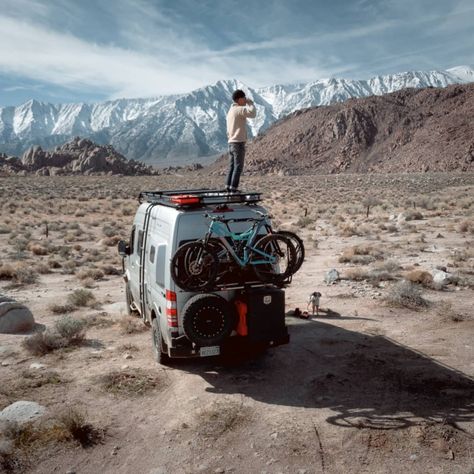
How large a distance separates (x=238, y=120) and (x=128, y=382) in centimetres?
487

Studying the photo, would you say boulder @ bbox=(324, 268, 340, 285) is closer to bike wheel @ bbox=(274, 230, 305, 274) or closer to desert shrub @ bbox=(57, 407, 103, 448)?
bike wheel @ bbox=(274, 230, 305, 274)

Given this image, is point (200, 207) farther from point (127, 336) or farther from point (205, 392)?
point (127, 336)

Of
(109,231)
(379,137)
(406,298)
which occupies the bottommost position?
Result: (406,298)

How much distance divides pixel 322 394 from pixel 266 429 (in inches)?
49.3

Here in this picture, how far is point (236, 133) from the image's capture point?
916cm

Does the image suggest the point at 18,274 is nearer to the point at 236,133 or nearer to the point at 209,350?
the point at 236,133

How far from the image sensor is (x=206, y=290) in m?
6.82

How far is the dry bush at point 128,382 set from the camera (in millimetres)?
7070

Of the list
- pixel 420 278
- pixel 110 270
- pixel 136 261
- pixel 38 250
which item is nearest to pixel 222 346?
pixel 136 261

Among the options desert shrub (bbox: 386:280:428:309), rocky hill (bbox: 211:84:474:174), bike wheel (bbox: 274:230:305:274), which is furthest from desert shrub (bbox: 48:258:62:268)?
rocky hill (bbox: 211:84:474:174)

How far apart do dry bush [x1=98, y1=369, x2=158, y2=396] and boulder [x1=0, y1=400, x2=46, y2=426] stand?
0.99 m

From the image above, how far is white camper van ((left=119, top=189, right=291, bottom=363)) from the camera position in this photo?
22.2 ft

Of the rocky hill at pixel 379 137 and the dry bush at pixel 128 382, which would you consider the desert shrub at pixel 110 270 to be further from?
the rocky hill at pixel 379 137

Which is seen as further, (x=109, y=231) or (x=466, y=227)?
(x=109, y=231)
